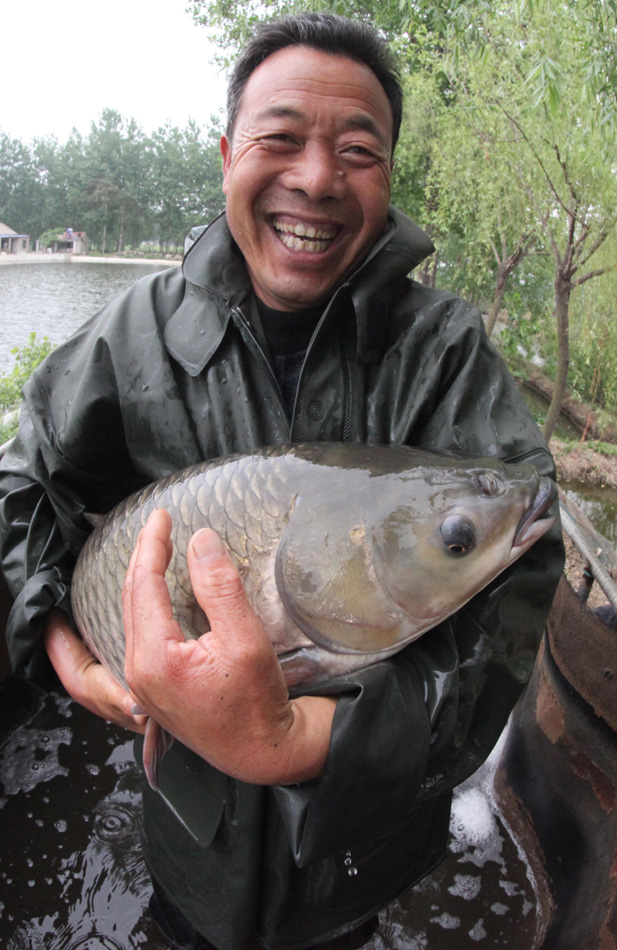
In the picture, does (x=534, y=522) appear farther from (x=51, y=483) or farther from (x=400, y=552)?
(x=51, y=483)

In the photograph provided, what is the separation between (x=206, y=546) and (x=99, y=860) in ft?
6.30

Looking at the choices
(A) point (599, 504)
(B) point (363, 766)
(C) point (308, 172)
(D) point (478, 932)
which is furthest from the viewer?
(A) point (599, 504)

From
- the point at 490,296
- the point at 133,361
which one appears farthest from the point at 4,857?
the point at 490,296

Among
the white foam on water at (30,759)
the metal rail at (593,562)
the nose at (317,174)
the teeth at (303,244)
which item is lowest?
the white foam on water at (30,759)

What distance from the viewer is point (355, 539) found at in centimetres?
121

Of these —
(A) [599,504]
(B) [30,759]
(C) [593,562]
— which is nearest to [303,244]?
(C) [593,562]

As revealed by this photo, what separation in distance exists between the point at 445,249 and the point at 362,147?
2111 centimetres

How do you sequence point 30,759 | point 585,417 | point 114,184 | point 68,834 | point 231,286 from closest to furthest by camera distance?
1. point 231,286
2. point 68,834
3. point 30,759
4. point 585,417
5. point 114,184

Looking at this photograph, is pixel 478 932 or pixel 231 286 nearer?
pixel 231 286

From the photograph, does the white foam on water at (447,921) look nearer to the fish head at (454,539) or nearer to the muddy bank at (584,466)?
the fish head at (454,539)

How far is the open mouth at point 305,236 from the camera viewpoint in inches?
58.1

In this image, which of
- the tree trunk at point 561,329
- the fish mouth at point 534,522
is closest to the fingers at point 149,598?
the fish mouth at point 534,522

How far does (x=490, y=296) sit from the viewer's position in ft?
80.3

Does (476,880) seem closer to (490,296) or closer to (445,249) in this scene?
(445,249)
